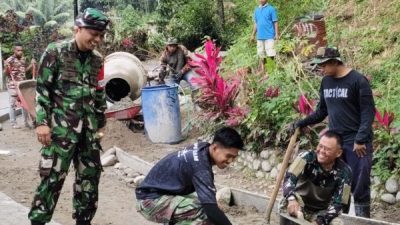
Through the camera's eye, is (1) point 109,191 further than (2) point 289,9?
No

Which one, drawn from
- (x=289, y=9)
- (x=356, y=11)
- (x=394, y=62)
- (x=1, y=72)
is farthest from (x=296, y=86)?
(x=1, y=72)

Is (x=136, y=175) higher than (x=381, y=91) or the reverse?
the reverse

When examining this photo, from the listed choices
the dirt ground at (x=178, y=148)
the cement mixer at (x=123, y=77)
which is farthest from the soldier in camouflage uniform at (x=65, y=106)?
the cement mixer at (x=123, y=77)

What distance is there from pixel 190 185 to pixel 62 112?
3.82ft

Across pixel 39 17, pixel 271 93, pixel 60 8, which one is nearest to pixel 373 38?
pixel 271 93

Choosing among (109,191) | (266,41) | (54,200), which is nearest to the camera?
(54,200)

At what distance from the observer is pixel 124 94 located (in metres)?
11.8

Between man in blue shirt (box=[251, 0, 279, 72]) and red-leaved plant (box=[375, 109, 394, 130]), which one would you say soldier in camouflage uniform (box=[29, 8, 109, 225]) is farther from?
man in blue shirt (box=[251, 0, 279, 72])

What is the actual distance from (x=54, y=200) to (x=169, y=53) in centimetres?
711

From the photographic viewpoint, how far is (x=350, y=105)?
5.13 meters

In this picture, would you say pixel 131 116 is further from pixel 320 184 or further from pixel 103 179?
pixel 320 184

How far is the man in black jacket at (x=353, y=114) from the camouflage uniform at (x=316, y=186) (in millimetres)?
512

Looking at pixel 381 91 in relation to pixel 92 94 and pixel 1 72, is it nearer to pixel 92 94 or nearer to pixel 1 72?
pixel 92 94

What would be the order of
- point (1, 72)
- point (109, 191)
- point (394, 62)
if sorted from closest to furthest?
point (109, 191), point (394, 62), point (1, 72)
